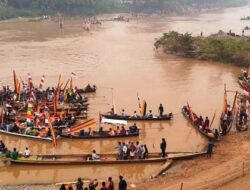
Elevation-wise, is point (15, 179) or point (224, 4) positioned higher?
point (224, 4)

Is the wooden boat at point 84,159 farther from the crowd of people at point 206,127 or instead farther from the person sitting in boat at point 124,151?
the crowd of people at point 206,127

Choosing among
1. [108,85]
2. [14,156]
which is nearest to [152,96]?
[108,85]

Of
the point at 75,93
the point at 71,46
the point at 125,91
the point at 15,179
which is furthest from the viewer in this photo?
the point at 71,46

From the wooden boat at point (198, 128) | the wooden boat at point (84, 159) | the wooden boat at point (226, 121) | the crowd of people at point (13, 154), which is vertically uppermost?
the wooden boat at point (226, 121)

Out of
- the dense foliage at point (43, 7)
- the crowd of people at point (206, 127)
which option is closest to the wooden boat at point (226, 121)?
the crowd of people at point (206, 127)

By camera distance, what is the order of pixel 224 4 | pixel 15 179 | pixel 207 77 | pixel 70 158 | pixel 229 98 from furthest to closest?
pixel 224 4 → pixel 207 77 → pixel 229 98 → pixel 70 158 → pixel 15 179

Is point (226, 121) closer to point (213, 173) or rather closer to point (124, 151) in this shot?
point (213, 173)

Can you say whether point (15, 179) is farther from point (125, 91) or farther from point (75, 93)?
point (125, 91)
